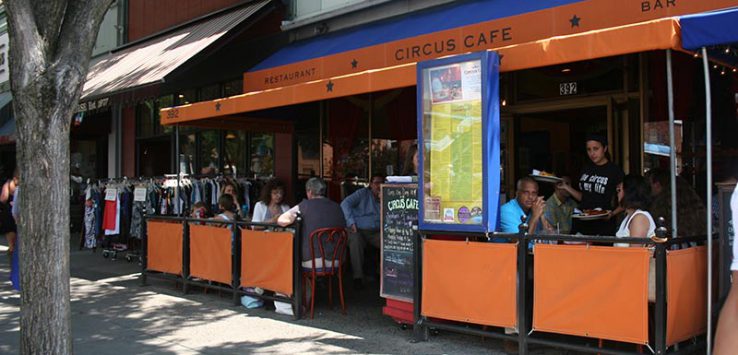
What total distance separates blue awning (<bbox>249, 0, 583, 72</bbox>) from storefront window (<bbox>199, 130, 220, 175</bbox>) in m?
2.54

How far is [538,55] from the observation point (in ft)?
17.6

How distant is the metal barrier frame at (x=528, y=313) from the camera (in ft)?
15.4

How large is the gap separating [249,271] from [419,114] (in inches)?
116

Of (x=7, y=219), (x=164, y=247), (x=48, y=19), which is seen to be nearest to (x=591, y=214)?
(x=48, y=19)

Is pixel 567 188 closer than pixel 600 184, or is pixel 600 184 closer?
pixel 567 188

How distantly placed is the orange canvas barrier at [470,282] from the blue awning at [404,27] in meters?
3.29

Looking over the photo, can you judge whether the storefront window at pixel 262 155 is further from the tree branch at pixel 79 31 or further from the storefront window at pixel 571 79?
the tree branch at pixel 79 31

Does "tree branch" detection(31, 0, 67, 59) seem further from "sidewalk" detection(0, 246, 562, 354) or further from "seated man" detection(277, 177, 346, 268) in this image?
"seated man" detection(277, 177, 346, 268)

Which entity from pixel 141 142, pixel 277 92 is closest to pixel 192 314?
pixel 277 92

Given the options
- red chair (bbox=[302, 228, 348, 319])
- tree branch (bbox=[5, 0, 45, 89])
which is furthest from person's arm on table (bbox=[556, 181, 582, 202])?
tree branch (bbox=[5, 0, 45, 89])

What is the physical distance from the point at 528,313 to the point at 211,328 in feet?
10.7

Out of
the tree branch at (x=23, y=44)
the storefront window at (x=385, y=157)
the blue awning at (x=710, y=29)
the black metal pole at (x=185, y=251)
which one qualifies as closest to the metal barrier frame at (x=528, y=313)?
the blue awning at (x=710, y=29)

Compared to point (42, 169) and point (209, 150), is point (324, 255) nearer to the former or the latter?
point (42, 169)

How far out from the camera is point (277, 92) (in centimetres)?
749
